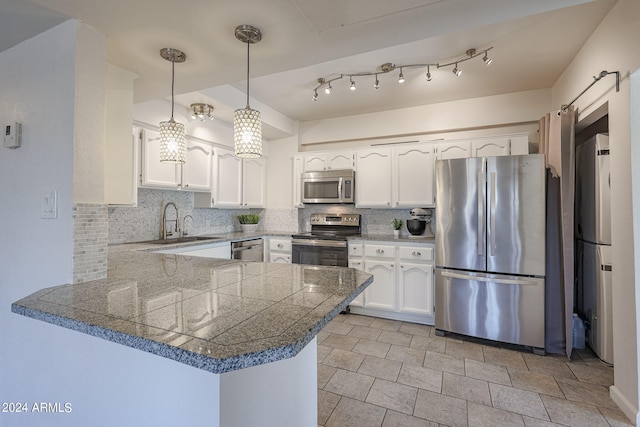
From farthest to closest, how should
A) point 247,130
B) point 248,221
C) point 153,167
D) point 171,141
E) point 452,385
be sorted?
point 248,221
point 153,167
point 452,385
point 171,141
point 247,130

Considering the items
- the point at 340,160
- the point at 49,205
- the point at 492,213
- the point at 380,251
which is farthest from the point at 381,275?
the point at 49,205

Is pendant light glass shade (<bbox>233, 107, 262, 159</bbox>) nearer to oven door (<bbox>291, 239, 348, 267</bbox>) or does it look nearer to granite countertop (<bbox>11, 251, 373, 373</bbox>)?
granite countertop (<bbox>11, 251, 373, 373</bbox>)

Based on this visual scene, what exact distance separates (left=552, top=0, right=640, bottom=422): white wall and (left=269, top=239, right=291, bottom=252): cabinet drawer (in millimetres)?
3105

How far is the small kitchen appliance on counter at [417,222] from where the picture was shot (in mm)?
3559

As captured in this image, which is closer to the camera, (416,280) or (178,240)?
(416,280)

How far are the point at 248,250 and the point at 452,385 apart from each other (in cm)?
260

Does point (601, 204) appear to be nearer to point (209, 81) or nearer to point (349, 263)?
point (349, 263)

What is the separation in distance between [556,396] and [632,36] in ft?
7.73

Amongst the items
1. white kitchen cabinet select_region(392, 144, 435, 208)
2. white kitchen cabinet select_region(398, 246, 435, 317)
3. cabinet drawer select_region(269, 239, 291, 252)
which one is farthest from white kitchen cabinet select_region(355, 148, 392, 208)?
cabinet drawer select_region(269, 239, 291, 252)

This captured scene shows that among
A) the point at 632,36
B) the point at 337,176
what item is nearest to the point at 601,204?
the point at 632,36

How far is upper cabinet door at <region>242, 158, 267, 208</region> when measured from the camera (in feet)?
13.6

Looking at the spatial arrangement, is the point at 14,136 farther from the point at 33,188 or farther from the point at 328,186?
the point at 328,186

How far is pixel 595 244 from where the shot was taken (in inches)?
99.0

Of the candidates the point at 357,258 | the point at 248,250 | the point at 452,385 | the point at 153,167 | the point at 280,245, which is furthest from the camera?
the point at 280,245
